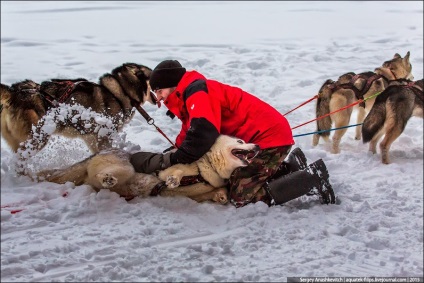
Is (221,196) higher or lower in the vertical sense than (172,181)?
lower

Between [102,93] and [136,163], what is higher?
[102,93]

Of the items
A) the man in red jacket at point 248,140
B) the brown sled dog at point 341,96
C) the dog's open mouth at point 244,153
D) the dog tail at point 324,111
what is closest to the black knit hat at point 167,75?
the man in red jacket at point 248,140

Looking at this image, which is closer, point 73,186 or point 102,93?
point 73,186

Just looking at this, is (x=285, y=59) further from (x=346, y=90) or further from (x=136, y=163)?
(x=136, y=163)

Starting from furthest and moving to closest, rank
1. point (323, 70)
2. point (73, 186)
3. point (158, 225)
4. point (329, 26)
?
point (329, 26) → point (323, 70) → point (73, 186) → point (158, 225)

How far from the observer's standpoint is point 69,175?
12.1ft

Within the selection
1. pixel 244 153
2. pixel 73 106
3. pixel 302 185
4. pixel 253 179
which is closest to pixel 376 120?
pixel 302 185

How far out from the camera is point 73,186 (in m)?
3.62

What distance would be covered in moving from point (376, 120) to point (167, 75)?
2.49 meters

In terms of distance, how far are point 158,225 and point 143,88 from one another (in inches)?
73.7

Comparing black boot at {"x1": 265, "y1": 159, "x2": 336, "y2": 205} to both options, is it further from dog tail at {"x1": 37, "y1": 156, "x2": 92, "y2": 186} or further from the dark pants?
dog tail at {"x1": 37, "y1": 156, "x2": 92, "y2": 186}

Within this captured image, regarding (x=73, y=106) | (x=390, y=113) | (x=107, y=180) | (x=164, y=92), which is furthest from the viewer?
(x=390, y=113)

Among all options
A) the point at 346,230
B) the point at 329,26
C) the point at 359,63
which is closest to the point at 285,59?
the point at 359,63

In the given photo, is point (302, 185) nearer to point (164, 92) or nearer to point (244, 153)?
point (244, 153)
